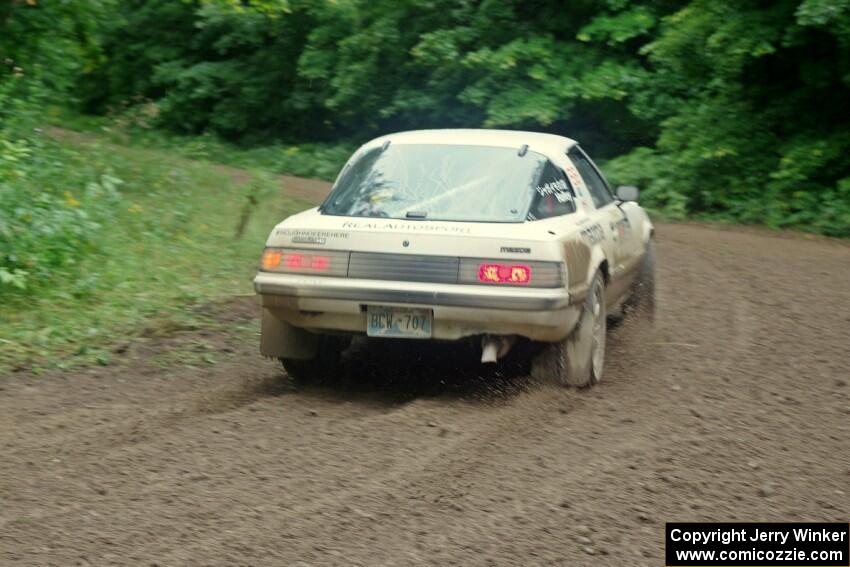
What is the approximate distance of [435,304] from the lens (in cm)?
671

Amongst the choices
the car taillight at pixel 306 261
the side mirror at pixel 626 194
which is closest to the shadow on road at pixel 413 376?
the car taillight at pixel 306 261

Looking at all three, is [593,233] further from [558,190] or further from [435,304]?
[435,304]

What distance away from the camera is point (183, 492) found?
17.1ft

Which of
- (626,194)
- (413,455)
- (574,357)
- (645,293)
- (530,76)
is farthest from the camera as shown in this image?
(530,76)

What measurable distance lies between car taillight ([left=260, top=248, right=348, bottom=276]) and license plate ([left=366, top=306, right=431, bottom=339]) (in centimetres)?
31

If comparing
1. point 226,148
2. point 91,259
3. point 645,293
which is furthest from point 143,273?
point 226,148

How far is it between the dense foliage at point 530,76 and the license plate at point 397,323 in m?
7.04

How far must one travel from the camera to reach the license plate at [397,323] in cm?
684

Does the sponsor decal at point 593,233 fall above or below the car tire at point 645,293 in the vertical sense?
above

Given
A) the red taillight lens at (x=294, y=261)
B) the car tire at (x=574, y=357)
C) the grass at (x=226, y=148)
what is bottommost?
the grass at (x=226, y=148)

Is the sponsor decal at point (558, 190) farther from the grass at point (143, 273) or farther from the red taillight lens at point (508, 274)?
the grass at point (143, 273)

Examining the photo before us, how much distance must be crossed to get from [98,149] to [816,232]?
10.9 metres

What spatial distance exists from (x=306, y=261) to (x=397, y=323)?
0.65 meters

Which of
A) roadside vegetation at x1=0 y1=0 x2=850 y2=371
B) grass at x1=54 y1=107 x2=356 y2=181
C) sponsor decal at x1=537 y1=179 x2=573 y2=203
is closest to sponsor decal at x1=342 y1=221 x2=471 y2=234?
sponsor decal at x1=537 y1=179 x2=573 y2=203
